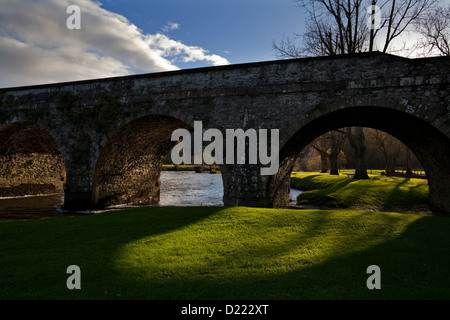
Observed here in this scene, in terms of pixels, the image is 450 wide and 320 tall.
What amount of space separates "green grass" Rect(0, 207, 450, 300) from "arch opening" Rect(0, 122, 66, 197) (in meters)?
10.9

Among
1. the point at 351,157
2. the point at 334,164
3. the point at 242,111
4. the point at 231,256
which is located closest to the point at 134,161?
the point at 242,111

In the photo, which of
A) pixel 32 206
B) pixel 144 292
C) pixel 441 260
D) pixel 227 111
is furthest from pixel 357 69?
pixel 32 206

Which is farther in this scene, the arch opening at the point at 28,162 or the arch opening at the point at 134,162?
the arch opening at the point at 28,162

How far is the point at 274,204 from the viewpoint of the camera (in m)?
12.2

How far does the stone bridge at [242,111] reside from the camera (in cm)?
930

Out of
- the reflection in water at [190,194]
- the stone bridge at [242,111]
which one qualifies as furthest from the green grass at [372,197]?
the reflection in water at [190,194]

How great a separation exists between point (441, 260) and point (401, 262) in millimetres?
824

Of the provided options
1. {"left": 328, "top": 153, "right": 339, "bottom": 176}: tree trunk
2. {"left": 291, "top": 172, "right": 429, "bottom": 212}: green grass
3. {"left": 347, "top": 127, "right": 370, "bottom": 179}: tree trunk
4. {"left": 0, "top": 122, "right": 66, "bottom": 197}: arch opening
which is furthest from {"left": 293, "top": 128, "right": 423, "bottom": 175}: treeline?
{"left": 0, "top": 122, "right": 66, "bottom": 197}: arch opening

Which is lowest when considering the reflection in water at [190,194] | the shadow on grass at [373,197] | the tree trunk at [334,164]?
the reflection in water at [190,194]

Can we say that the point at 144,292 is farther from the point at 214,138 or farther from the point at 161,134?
the point at 161,134

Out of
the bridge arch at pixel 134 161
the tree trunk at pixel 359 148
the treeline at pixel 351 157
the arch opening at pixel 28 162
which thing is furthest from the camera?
the treeline at pixel 351 157

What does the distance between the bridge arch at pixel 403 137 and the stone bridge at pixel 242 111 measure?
6cm

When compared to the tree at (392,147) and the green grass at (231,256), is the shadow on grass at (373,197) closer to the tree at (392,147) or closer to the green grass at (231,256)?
the green grass at (231,256)

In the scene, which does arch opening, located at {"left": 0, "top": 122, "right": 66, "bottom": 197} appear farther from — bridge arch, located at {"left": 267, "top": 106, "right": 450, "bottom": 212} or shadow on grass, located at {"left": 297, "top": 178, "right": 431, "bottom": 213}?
shadow on grass, located at {"left": 297, "top": 178, "right": 431, "bottom": 213}
